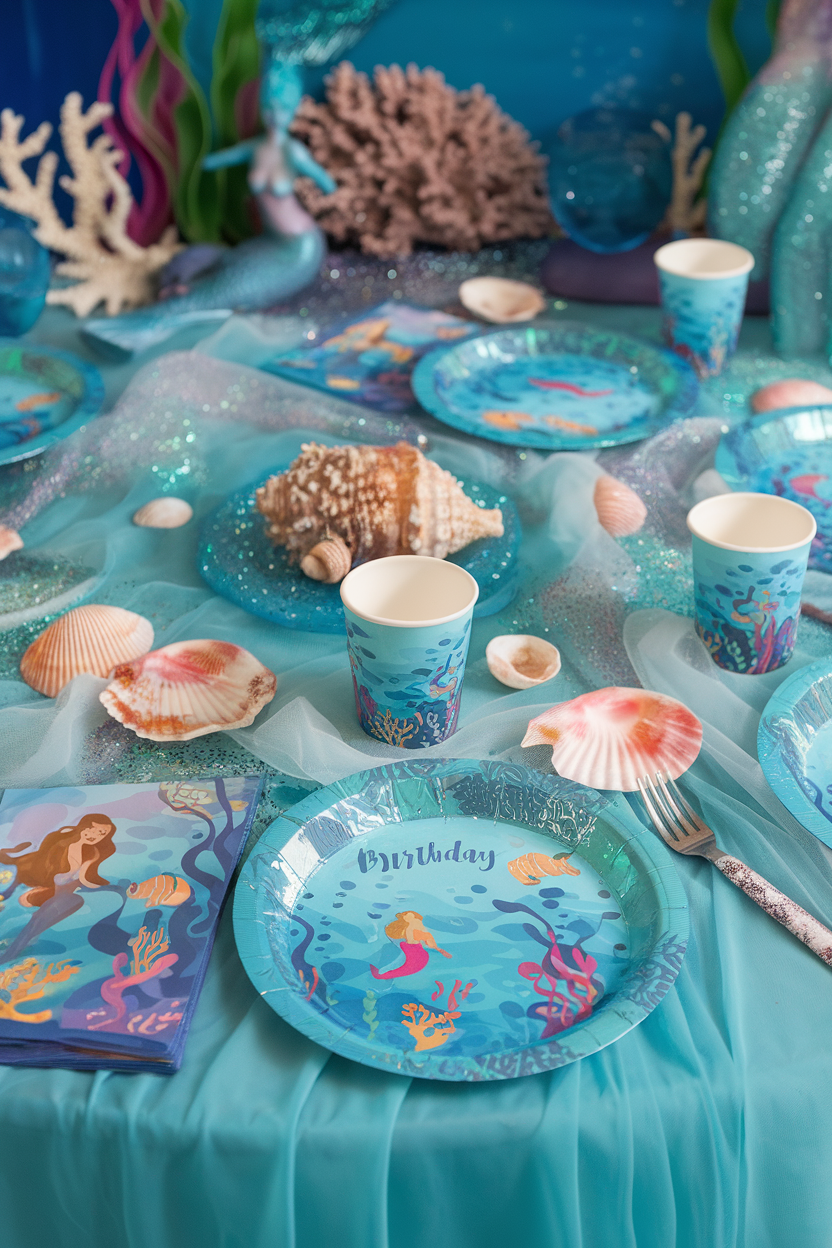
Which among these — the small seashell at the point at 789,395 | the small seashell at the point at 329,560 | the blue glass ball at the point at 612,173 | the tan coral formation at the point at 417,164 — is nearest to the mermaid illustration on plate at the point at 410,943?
the small seashell at the point at 329,560

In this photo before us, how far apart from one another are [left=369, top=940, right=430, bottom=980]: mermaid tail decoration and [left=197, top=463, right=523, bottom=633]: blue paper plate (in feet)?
1.08

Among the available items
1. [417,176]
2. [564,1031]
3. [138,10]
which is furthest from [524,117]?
[564,1031]

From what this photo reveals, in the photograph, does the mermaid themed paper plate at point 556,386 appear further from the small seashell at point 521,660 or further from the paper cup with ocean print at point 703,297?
the small seashell at point 521,660

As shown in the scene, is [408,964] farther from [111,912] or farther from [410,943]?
[111,912]

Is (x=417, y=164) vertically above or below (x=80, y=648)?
above

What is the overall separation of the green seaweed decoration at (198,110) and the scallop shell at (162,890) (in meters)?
1.29

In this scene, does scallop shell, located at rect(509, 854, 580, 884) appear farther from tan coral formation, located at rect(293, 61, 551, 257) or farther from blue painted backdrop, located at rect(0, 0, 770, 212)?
blue painted backdrop, located at rect(0, 0, 770, 212)

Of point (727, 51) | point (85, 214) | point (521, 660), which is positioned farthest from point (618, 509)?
point (85, 214)

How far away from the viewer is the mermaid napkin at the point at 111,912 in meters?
0.56

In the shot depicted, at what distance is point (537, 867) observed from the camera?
67cm

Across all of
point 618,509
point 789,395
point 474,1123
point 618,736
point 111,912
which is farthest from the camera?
point 789,395

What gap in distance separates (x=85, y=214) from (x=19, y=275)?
1.36ft

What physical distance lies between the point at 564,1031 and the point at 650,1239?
12 centimetres

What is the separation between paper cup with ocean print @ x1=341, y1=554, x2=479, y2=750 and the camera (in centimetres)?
71
